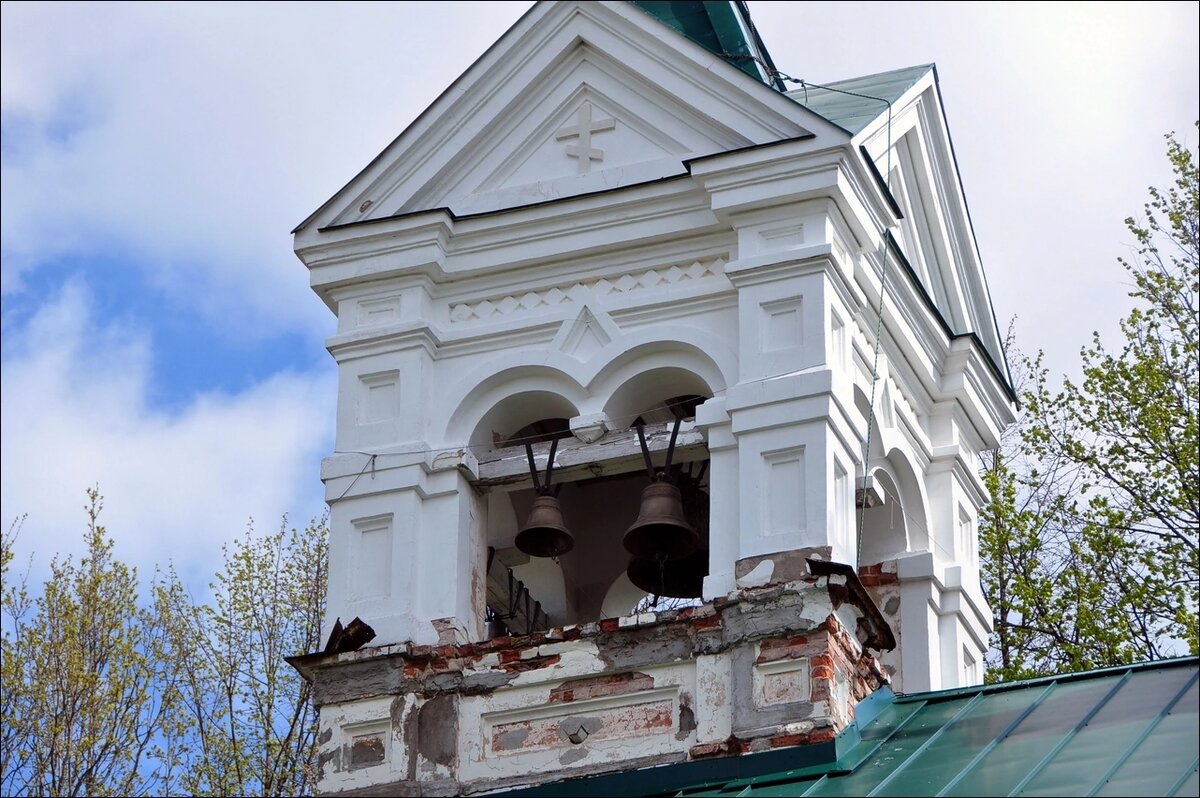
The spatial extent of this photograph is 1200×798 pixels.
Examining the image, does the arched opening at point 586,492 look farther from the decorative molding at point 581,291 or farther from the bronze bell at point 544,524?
the decorative molding at point 581,291

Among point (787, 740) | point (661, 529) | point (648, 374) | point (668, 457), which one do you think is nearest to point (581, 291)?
point (648, 374)

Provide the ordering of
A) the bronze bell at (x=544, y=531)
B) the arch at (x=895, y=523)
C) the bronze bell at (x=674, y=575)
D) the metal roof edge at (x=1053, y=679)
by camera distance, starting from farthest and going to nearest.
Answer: the arch at (x=895, y=523) → the bronze bell at (x=674, y=575) → the bronze bell at (x=544, y=531) → the metal roof edge at (x=1053, y=679)

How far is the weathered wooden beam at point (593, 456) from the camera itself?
13031 mm

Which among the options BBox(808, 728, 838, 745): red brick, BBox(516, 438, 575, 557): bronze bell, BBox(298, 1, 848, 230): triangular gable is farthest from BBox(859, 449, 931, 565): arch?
BBox(808, 728, 838, 745): red brick

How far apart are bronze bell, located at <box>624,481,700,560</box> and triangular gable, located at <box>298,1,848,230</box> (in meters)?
1.71

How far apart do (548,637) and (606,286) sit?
2.02m

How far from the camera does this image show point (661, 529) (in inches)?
507

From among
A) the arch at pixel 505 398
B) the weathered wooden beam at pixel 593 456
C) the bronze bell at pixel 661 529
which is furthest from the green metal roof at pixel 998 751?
the arch at pixel 505 398

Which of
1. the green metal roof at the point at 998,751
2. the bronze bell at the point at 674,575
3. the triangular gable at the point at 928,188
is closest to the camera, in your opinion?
the green metal roof at the point at 998,751

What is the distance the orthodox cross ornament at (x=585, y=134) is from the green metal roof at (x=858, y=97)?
3.39 ft

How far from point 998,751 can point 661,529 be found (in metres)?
2.29

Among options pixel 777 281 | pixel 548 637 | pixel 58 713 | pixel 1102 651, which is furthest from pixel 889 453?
pixel 58 713

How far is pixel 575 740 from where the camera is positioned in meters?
12.2

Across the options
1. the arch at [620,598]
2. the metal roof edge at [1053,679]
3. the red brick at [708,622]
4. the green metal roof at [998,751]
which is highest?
the arch at [620,598]
